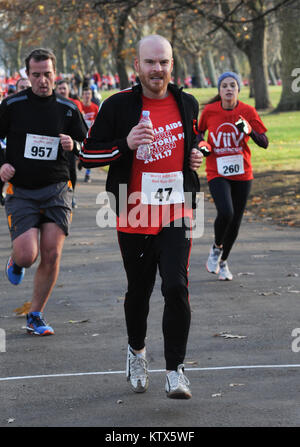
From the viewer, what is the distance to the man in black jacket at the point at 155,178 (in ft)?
17.4

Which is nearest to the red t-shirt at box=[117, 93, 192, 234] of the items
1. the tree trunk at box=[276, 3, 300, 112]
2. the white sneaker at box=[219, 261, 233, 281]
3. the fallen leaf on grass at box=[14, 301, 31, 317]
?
the fallen leaf on grass at box=[14, 301, 31, 317]

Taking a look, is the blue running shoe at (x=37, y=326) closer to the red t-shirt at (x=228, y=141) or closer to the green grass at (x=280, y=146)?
the red t-shirt at (x=228, y=141)

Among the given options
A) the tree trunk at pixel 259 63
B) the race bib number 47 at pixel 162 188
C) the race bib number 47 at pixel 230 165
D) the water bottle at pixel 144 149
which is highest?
the water bottle at pixel 144 149

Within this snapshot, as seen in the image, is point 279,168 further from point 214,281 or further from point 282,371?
point 282,371

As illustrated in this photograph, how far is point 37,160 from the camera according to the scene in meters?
7.15

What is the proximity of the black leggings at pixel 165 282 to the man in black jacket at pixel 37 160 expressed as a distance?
5.63ft

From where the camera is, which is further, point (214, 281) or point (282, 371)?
point (214, 281)

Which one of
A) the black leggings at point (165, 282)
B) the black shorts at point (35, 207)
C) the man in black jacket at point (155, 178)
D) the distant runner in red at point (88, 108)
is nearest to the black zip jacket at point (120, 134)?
the man in black jacket at point (155, 178)

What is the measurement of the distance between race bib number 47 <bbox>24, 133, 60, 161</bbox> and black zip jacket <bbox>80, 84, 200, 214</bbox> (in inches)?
64.2

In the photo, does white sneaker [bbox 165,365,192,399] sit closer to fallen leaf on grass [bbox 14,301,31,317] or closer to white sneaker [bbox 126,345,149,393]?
white sneaker [bbox 126,345,149,393]

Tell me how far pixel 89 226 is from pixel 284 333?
7039 millimetres

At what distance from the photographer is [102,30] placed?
112 ft

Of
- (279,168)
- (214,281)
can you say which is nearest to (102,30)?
(279,168)
